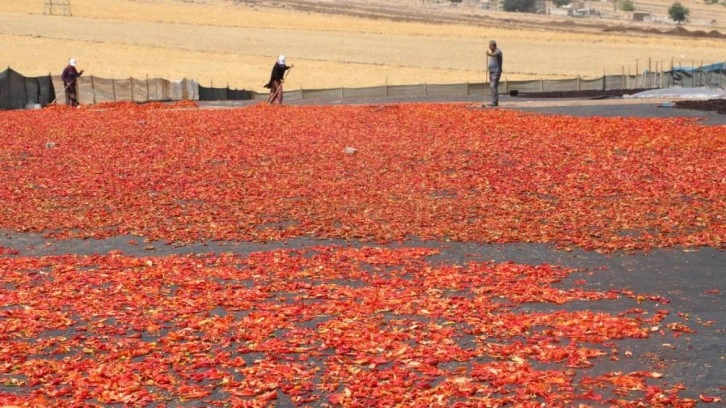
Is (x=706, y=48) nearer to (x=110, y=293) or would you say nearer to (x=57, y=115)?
(x=57, y=115)

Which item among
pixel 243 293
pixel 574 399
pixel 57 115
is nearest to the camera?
pixel 574 399

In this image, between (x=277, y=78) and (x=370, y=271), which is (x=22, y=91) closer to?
(x=277, y=78)

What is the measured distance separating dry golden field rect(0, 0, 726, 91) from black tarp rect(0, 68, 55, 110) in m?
21.1

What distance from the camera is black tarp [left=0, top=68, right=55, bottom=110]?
44531mm

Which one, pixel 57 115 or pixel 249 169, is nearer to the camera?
pixel 249 169

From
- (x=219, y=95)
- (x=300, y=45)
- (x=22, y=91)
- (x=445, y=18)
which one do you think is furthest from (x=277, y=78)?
(x=445, y=18)

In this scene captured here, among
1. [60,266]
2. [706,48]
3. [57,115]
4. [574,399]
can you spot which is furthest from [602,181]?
[706,48]

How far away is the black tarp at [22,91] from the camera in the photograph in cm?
4453

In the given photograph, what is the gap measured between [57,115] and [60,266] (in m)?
22.6

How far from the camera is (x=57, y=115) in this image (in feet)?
119

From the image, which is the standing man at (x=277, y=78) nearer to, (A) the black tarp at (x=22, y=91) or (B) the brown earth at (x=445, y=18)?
(A) the black tarp at (x=22, y=91)

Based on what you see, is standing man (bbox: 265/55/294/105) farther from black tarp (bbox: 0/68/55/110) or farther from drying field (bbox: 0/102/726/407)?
drying field (bbox: 0/102/726/407)

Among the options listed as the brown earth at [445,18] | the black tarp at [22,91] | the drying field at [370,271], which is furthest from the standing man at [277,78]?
the brown earth at [445,18]

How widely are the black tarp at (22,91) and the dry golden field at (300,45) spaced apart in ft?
69.3
